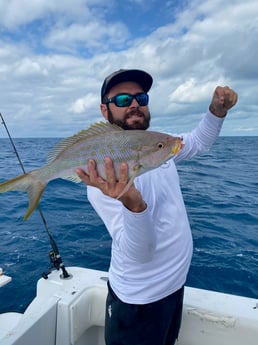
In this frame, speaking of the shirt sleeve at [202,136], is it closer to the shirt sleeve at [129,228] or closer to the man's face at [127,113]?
the man's face at [127,113]

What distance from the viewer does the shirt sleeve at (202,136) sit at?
292 centimetres

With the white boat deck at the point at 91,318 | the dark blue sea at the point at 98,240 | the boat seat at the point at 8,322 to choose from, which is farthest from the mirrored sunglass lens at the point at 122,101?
the dark blue sea at the point at 98,240

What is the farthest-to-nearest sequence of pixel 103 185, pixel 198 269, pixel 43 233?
pixel 43 233 → pixel 198 269 → pixel 103 185

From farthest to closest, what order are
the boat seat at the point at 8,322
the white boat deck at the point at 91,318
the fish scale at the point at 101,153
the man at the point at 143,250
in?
the boat seat at the point at 8,322 < the white boat deck at the point at 91,318 < the man at the point at 143,250 < the fish scale at the point at 101,153

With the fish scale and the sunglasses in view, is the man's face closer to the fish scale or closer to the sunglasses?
the sunglasses

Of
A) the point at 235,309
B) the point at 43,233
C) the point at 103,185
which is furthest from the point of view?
the point at 43,233

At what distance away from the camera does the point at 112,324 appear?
2.31 m

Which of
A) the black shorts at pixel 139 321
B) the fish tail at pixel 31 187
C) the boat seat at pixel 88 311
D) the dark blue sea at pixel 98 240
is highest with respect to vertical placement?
the fish tail at pixel 31 187

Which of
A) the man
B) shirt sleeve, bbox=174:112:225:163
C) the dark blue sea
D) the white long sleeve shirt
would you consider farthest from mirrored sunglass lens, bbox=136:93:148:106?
the dark blue sea

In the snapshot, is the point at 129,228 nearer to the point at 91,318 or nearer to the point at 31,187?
the point at 31,187

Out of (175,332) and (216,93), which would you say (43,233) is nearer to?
(175,332)

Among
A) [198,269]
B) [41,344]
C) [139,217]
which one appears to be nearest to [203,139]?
[139,217]

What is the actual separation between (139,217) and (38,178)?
0.67 meters

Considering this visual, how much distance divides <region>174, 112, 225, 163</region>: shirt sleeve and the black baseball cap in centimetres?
75
